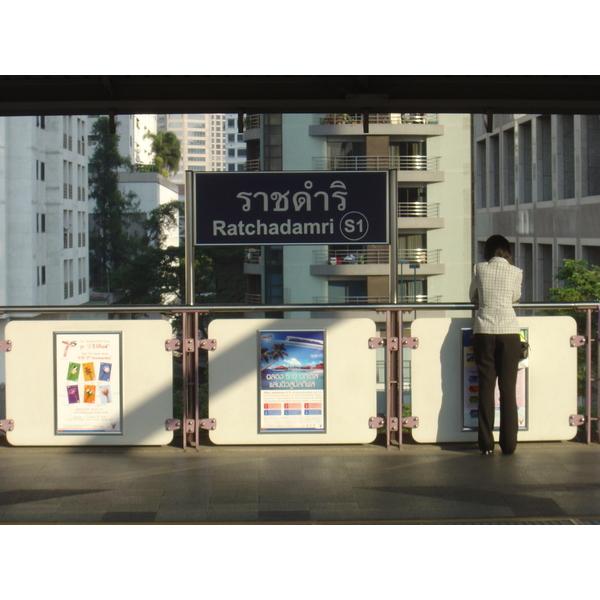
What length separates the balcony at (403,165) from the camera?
72.9 metres

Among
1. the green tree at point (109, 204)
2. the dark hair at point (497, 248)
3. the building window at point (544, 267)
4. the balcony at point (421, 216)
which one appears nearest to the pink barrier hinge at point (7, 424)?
the dark hair at point (497, 248)

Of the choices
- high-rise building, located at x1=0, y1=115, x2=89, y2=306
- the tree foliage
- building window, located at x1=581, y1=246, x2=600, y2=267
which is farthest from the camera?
high-rise building, located at x1=0, y1=115, x2=89, y2=306

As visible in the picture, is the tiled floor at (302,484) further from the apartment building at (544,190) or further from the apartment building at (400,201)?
the apartment building at (400,201)

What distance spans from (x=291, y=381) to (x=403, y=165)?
7073 centimetres

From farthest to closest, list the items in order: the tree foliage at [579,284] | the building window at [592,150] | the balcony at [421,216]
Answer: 1. the balcony at [421,216]
2. the building window at [592,150]
3. the tree foliage at [579,284]

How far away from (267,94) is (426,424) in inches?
129

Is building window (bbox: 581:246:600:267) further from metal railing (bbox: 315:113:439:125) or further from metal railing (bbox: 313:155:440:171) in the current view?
metal railing (bbox: 315:113:439:125)

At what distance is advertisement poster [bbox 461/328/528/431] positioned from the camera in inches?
312

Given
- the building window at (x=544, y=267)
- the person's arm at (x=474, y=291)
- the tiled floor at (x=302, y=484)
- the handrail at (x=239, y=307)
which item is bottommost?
the tiled floor at (x=302, y=484)

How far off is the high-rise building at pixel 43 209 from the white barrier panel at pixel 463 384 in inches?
3321

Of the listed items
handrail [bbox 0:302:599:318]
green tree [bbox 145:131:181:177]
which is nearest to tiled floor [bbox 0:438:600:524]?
handrail [bbox 0:302:599:318]

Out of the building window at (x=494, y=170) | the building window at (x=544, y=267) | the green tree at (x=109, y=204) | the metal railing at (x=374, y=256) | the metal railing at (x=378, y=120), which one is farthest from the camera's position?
the green tree at (x=109, y=204)

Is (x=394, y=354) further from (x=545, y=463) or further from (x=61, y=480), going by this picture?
(x=61, y=480)

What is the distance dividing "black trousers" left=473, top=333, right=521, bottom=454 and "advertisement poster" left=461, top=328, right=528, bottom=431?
31 centimetres
